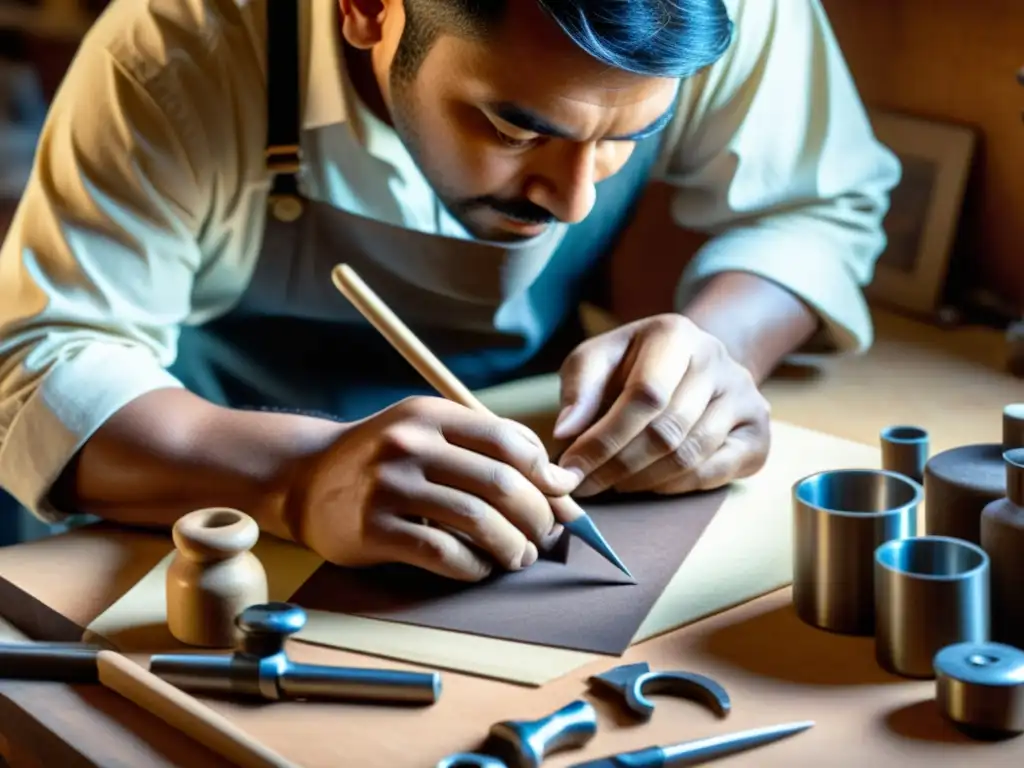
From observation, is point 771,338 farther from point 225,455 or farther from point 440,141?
point 225,455

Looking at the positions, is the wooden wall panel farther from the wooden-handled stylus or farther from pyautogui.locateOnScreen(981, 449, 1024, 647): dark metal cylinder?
the wooden-handled stylus

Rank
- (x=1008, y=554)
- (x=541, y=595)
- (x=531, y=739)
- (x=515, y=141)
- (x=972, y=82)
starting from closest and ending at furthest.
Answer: (x=531, y=739) → (x=1008, y=554) → (x=541, y=595) → (x=515, y=141) → (x=972, y=82)

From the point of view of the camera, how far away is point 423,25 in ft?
3.91

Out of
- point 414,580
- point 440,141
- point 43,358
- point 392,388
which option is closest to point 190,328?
point 392,388

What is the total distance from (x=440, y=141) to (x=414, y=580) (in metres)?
0.38

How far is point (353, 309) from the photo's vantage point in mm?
1503

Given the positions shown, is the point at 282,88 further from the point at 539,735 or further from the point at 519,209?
the point at 539,735

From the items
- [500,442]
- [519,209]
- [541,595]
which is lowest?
[541,595]

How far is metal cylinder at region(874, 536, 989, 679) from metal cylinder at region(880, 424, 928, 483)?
253 mm

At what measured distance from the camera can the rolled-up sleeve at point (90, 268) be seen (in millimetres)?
1216

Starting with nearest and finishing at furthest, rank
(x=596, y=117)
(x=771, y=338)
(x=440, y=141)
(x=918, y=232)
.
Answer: (x=596, y=117) < (x=440, y=141) < (x=771, y=338) < (x=918, y=232)

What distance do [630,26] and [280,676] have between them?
52 cm

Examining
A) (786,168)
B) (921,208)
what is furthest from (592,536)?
(921,208)

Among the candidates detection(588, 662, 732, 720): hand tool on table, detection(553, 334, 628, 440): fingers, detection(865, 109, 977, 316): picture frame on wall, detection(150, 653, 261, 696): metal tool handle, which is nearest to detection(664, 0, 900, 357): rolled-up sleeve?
detection(865, 109, 977, 316): picture frame on wall
